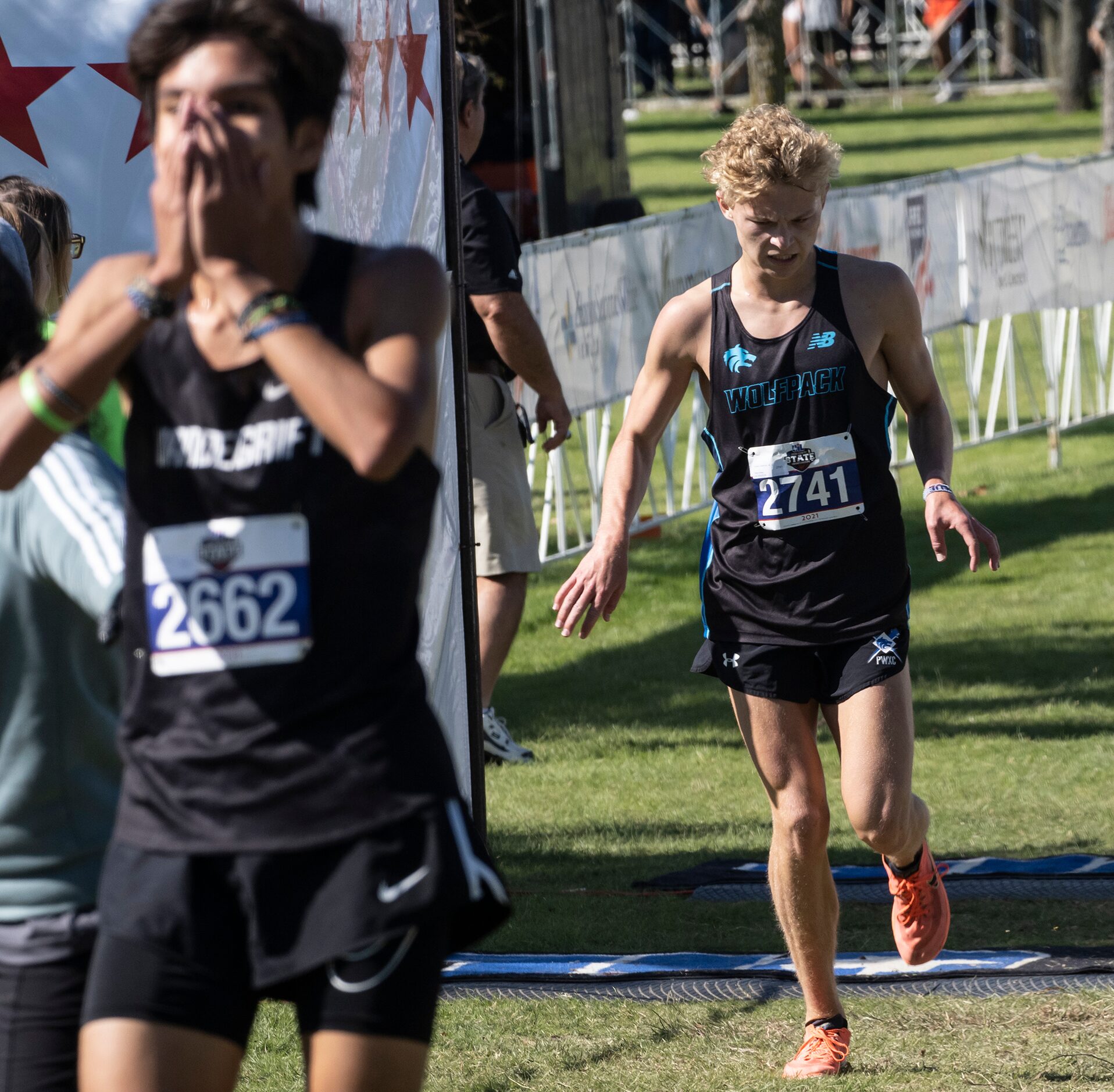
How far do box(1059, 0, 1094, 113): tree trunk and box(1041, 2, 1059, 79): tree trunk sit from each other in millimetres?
2498

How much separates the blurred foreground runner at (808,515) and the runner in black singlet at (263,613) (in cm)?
186

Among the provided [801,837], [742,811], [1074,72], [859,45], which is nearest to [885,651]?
[801,837]

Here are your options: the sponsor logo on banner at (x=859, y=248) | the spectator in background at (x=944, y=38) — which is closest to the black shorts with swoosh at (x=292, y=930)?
the sponsor logo on banner at (x=859, y=248)

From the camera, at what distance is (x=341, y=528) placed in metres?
2.11

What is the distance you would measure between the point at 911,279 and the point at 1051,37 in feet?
85.6

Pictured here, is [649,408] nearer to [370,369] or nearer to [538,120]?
[370,369]

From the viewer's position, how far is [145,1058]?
2.09m

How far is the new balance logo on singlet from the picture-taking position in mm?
4047

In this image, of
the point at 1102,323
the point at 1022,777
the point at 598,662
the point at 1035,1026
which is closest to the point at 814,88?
the point at 1102,323

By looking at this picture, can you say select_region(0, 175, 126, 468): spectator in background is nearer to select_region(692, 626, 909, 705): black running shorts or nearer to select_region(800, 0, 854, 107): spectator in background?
select_region(692, 626, 909, 705): black running shorts

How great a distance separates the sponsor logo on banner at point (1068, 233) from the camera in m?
12.9

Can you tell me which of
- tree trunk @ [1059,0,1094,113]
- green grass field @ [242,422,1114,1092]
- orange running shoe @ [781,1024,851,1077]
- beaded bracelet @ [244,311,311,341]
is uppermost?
tree trunk @ [1059,0,1094,113]

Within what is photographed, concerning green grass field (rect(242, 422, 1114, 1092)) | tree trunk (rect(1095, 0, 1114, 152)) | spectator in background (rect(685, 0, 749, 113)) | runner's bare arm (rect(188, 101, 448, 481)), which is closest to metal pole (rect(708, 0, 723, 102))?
spectator in background (rect(685, 0, 749, 113))

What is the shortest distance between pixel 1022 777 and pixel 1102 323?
8.53 meters
